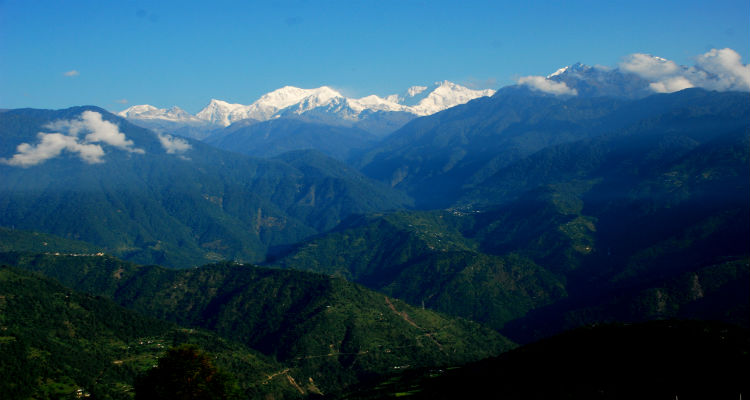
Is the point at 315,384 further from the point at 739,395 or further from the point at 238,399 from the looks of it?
the point at 739,395

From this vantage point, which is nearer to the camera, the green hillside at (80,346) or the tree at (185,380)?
the tree at (185,380)

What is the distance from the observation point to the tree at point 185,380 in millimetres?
85062

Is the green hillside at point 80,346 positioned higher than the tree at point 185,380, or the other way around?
the tree at point 185,380

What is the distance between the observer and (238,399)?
90.6m

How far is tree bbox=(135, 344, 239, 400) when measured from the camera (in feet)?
279

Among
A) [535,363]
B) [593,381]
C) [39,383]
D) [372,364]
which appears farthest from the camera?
[372,364]

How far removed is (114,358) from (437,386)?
9238 cm

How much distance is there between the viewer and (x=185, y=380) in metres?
85.4

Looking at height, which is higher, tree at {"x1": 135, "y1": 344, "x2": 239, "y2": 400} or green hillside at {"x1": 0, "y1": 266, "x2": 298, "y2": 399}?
tree at {"x1": 135, "y1": 344, "x2": 239, "y2": 400}

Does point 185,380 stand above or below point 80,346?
above

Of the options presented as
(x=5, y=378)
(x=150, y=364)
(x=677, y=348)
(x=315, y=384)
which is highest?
(x=677, y=348)

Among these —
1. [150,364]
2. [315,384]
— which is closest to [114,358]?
[150,364]

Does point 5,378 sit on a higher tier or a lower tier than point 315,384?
higher

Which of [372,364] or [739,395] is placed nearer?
[739,395]
